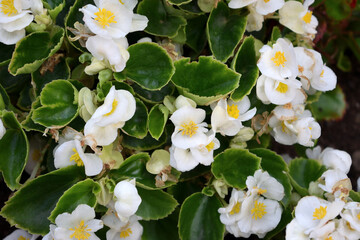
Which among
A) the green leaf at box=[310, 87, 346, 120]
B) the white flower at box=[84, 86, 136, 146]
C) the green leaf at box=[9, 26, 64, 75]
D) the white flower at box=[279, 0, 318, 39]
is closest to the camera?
the white flower at box=[84, 86, 136, 146]

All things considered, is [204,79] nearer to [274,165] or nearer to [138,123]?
[138,123]

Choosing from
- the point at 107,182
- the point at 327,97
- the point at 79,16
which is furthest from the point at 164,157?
the point at 327,97

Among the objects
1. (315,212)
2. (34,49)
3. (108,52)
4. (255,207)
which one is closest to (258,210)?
(255,207)

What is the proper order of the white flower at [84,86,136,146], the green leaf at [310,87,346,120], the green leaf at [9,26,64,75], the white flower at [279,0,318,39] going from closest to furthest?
the white flower at [84,86,136,146] < the green leaf at [9,26,64,75] < the white flower at [279,0,318,39] < the green leaf at [310,87,346,120]

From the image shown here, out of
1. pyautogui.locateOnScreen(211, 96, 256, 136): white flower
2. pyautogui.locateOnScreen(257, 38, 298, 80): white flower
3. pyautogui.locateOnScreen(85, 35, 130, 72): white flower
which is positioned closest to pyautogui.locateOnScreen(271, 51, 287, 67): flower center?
pyautogui.locateOnScreen(257, 38, 298, 80): white flower

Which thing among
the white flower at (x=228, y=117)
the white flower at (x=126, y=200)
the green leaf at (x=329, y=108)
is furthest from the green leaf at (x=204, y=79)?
the green leaf at (x=329, y=108)

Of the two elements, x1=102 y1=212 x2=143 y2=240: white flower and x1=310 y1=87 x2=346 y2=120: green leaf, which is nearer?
x1=102 y1=212 x2=143 y2=240: white flower

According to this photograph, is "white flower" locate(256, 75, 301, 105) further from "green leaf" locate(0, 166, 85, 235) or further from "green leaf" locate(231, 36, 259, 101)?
"green leaf" locate(0, 166, 85, 235)
